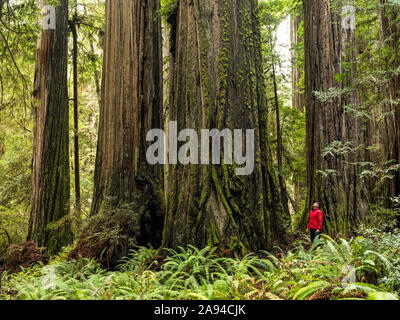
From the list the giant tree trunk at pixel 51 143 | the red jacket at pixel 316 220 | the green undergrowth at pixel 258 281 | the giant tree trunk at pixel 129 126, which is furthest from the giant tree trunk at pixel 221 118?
the giant tree trunk at pixel 51 143

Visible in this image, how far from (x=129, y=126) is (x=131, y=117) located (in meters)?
0.22

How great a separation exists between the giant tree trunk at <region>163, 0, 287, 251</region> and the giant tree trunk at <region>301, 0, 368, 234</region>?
211 centimetres

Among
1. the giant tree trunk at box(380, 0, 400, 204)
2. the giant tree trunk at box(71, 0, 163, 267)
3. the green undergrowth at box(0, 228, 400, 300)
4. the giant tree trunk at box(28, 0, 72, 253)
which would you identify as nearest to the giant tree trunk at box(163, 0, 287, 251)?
the green undergrowth at box(0, 228, 400, 300)

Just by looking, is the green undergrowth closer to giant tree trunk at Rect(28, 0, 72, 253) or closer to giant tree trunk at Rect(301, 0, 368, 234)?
giant tree trunk at Rect(301, 0, 368, 234)

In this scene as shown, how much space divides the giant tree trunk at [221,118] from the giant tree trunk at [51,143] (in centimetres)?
496

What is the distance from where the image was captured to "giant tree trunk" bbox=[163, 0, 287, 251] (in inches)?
201

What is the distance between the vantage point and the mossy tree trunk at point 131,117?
22.5 ft

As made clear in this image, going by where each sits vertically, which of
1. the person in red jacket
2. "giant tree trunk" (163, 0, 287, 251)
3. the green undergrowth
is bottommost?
the green undergrowth

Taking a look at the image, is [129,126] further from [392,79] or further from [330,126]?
[392,79]

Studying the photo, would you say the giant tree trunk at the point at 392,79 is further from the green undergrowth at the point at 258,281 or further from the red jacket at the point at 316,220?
the green undergrowth at the point at 258,281

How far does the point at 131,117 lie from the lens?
7211mm

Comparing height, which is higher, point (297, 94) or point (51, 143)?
point (297, 94)

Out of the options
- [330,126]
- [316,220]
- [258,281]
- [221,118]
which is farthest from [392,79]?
[258,281]

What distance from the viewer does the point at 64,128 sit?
9.85 metres
